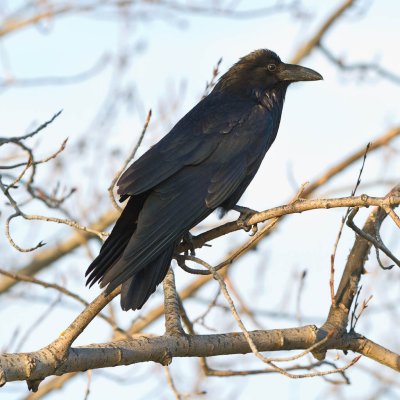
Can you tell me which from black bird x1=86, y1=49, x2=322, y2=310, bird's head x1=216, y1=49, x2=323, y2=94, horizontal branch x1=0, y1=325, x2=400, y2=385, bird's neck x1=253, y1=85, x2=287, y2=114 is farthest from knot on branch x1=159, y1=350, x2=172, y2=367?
bird's head x1=216, y1=49, x2=323, y2=94

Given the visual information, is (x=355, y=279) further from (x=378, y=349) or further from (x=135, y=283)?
(x=135, y=283)

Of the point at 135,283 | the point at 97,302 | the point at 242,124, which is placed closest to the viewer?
the point at 97,302

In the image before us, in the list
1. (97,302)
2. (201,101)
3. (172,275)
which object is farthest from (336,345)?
(201,101)

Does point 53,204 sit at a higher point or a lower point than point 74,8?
lower

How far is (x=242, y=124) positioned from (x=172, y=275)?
4.56ft

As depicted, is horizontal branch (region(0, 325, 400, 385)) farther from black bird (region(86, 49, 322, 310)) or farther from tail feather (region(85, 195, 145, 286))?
tail feather (region(85, 195, 145, 286))

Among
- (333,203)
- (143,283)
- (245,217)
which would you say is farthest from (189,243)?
(333,203)

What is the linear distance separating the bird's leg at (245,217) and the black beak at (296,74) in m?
1.47

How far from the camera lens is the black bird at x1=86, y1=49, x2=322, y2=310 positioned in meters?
5.01

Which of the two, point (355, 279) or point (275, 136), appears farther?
point (275, 136)

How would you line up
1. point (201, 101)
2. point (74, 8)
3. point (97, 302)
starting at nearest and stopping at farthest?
point (97, 302) → point (201, 101) → point (74, 8)

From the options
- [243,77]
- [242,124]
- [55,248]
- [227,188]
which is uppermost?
[55,248]

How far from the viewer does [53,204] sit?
6.79 meters

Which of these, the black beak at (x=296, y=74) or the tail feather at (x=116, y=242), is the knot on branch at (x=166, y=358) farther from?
the black beak at (x=296, y=74)
